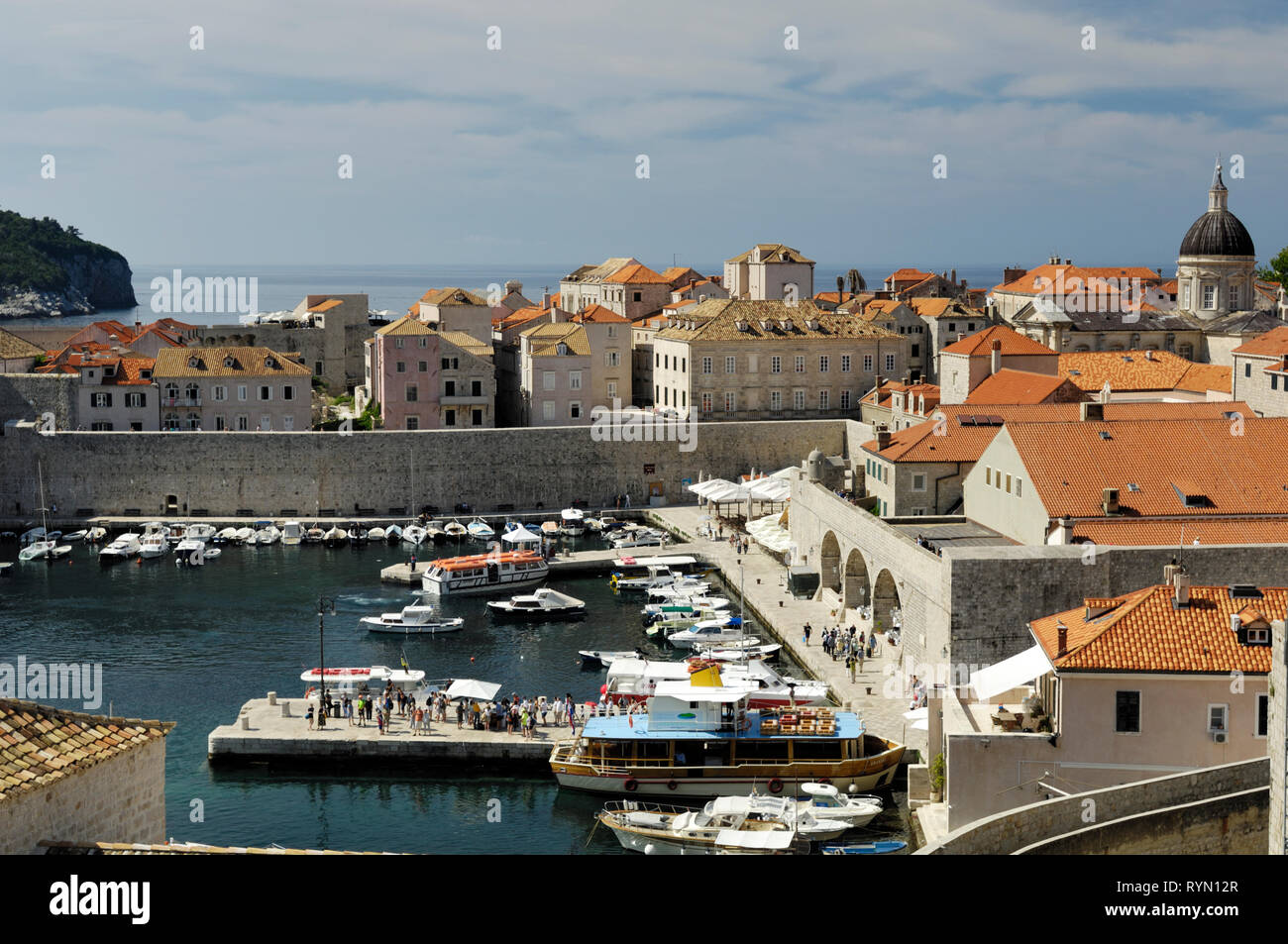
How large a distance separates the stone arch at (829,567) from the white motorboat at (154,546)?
19.5 m

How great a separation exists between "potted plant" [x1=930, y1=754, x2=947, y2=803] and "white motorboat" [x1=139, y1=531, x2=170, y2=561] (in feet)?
92.5

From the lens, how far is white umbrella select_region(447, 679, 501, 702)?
2750 cm

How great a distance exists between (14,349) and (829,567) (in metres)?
34.3

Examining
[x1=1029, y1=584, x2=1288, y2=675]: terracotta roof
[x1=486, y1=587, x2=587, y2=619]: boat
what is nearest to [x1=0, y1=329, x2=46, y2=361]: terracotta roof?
[x1=486, y1=587, x2=587, y2=619]: boat

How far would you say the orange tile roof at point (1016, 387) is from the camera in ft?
131

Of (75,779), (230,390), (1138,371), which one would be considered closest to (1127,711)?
(75,779)

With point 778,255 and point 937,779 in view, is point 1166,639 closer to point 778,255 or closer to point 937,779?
point 937,779

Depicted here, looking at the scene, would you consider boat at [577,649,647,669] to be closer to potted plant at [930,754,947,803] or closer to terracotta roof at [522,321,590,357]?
potted plant at [930,754,947,803]

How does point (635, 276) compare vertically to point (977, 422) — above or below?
above

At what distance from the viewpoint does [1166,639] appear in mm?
19859

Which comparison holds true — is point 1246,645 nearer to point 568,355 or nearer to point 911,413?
point 911,413
